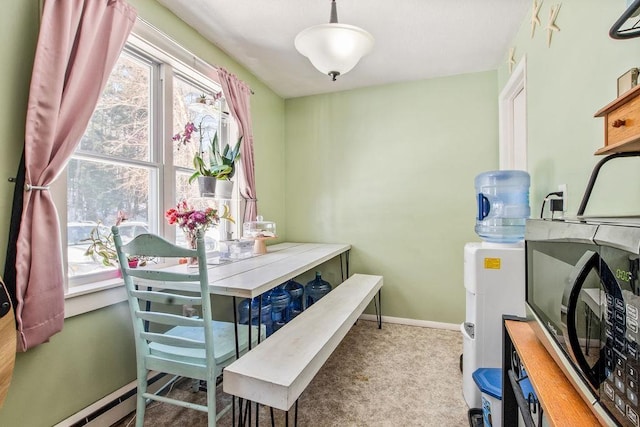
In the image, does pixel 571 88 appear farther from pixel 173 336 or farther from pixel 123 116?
pixel 123 116

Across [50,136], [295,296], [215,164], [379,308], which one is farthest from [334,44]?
[379,308]

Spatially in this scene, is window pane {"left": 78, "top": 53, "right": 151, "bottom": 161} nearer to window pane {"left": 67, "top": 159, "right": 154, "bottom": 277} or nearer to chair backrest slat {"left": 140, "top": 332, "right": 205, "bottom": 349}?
window pane {"left": 67, "top": 159, "right": 154, "bottom": 277}

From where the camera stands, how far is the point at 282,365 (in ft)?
4.38

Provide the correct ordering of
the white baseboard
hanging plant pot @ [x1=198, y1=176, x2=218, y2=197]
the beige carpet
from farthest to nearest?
the white baseboard → hanging plant pot @ [x1=198, y1=176, x2=218, y2=197] → the beige carpet

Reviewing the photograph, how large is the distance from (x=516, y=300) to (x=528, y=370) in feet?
3.32

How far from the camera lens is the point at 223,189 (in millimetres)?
2195

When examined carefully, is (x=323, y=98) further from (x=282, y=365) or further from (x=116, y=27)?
(x=282, y=365)

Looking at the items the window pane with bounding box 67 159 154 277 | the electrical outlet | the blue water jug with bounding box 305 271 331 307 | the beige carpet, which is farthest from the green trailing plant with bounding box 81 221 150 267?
the electrical outlet

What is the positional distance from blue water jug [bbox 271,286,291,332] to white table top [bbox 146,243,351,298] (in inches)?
17.9

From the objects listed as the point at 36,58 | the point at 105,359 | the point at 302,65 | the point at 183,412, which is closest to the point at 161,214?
the point at 105,359

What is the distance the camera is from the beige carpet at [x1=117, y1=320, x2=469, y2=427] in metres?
1.69

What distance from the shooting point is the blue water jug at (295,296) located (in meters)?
3.04

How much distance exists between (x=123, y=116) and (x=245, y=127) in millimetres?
990

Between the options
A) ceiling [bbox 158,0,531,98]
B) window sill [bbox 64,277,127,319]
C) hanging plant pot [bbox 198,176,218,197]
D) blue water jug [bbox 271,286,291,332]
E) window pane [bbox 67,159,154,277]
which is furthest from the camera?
blue water jug [bbox 271,286,291,332]
